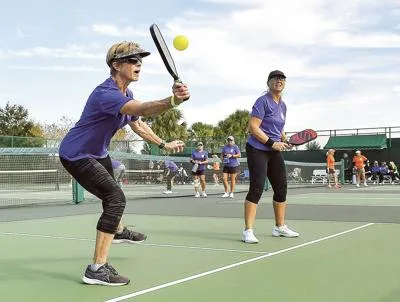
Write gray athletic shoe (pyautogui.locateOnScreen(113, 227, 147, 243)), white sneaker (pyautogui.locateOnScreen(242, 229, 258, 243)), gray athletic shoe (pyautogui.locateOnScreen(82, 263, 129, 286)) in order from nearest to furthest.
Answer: gray athletic shoe (pyautogui.locateOnScreen(82, 263, 129, 286))
gray athletic shoe (pyautogui.locateOnScreen(113, 227, 147, 243))
white sneaker (pyautogui.locateOnScreen(242, 229, 258, 243))

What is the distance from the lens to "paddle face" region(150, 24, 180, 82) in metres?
4.10

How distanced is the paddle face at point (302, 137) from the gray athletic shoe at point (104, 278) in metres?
3.40

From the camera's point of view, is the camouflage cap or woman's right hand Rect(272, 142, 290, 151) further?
woman's right hand Rect(272, 142, 290, 151)

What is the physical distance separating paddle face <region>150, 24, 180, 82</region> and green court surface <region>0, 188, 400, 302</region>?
5.02 feet

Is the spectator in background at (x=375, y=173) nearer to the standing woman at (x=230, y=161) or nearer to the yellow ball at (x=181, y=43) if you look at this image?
the standing woman at (x=230, y=161)

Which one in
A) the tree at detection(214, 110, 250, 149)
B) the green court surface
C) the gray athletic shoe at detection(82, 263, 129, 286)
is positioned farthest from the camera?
the tree at detection(214, 110, 250, 149)

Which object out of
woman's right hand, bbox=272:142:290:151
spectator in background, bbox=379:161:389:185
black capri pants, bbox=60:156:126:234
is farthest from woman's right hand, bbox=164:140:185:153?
spectator in background, bbox=379:161:389:185

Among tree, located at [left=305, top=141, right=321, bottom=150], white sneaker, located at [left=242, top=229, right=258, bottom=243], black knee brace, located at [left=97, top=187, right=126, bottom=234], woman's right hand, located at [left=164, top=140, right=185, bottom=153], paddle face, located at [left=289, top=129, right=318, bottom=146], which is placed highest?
tree, located at [left=305, top=141, right=321, bottom=150]

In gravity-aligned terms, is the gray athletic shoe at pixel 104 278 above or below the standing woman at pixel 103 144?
below

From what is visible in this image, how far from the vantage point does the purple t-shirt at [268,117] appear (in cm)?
679

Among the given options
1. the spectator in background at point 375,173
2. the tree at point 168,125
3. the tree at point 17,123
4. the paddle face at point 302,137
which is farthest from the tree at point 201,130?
the paddle face at point 302,137

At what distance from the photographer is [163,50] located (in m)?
4.23

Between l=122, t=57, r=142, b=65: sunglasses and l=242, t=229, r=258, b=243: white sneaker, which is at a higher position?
l=122, t=57, r=142, b=65: sunglasses

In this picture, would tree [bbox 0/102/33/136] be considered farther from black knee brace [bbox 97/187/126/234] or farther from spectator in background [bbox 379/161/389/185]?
black knee brace [bbox 97/187/126/234]
